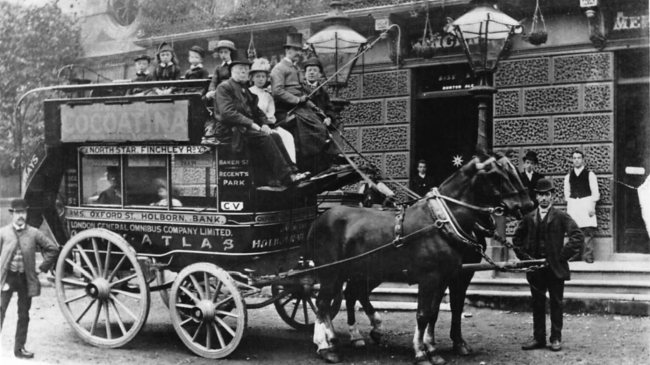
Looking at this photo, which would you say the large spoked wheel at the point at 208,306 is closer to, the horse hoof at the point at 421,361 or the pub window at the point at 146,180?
the pub window at the point at 146,180

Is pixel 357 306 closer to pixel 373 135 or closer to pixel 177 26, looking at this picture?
pixel 373 135

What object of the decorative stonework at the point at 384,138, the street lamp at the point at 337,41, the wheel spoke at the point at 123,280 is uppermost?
the street lamp at the point at 337,41

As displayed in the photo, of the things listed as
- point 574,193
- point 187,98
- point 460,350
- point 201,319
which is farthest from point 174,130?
point 574,193

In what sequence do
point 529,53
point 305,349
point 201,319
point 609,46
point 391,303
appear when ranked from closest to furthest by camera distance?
point 201,319 → point 305,349 → point 391,303 → point 609,46 → point 529,53

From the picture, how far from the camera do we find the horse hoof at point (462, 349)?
725 cm

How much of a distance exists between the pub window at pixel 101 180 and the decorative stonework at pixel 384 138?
6.12 m

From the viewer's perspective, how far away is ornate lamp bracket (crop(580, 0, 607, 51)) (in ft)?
34.9

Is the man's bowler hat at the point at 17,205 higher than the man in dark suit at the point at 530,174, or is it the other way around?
the man in dark suit at the point at 530,174

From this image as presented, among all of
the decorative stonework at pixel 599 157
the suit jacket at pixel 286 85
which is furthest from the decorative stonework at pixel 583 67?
the suit jacket at pixel 286 85

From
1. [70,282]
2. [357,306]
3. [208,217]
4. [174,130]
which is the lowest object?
[357,306]

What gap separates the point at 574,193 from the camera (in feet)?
34.8

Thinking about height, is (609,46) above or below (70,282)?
above

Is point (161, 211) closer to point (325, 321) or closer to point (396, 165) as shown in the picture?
point (325, 321)

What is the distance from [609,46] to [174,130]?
22.6 ft
